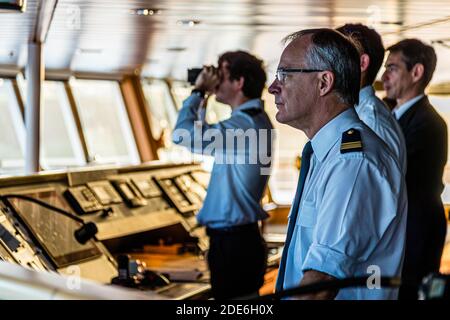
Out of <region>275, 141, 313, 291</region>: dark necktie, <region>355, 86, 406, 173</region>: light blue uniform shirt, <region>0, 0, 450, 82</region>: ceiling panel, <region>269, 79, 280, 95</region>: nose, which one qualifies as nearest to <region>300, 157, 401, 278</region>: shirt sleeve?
<region>275, 141, 313, 291</region>: dark necktie

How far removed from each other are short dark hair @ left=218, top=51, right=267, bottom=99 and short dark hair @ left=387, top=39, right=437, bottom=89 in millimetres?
Result: 642

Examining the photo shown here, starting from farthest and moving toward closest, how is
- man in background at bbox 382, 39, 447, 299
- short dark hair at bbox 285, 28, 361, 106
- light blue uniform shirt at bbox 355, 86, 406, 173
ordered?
1. man in background at bbox 382, 39, 447, 299
2. light blue uniform shirt at bbox 355, 86, 406, 173
3. short dark hair at bbox 285, 28, 361, 106

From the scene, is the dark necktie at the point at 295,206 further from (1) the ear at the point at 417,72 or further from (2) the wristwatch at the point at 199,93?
(2) the wristwatch at the point at 199,93

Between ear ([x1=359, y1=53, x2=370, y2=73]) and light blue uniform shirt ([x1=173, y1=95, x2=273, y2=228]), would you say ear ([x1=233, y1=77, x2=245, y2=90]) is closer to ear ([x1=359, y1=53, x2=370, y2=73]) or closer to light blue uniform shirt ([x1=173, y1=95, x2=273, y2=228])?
light blue uniform shirt ([x1=173, y1=95, x2=273, y2=228])

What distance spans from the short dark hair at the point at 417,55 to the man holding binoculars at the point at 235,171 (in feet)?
2.21

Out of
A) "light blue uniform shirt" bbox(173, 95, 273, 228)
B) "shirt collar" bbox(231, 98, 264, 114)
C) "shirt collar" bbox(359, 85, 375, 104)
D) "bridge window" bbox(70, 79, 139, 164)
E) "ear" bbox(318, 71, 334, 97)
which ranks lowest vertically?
"bridge window" bbox(70, 79, 139, 164)

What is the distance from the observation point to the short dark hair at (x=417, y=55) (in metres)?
3.54

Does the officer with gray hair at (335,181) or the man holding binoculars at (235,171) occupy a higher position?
Answer: the officer with gray hair at (335,181)

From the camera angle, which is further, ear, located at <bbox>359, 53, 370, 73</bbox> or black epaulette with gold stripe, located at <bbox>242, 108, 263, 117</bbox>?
black epaulette with gold stripe, located at <bbox>242, 108, 263, 117</bbox>

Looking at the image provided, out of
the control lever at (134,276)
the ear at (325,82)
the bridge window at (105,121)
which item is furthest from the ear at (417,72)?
the bridge window at (105,121)

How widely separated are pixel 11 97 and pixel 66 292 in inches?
371

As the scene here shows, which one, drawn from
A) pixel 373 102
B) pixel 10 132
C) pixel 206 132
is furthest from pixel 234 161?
pixel 10 132

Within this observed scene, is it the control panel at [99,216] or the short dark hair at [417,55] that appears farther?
the short dark hair at [417,55]

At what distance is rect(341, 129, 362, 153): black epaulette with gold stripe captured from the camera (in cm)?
172
